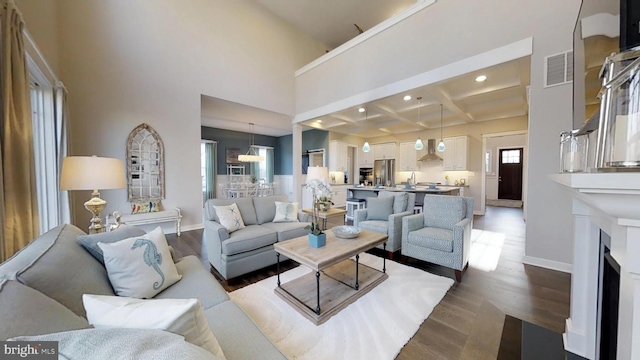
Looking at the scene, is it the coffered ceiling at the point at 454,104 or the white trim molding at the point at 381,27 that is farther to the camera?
the coffered ceiling at the point at 454,104

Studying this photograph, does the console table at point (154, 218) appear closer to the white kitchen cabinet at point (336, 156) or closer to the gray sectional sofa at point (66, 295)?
the gray sectional sofa at point (66, 295)

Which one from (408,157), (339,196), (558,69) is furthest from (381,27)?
(339,196)

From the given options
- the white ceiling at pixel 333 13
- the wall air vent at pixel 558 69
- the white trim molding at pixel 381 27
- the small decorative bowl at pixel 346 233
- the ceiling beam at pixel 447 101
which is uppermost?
the white ceiling at pixel 333 13

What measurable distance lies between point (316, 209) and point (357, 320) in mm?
1121

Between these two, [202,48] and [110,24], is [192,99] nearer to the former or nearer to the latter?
[202,48]

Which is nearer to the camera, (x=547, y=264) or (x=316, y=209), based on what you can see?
(x=316, y=209)

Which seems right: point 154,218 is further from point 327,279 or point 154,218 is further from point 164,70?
point 327,279

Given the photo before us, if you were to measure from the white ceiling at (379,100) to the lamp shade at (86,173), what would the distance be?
12.0ft

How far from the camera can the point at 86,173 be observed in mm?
1884

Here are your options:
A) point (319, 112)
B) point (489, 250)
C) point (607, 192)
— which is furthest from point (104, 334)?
point (319, 112)

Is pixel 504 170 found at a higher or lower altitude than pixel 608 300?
higher

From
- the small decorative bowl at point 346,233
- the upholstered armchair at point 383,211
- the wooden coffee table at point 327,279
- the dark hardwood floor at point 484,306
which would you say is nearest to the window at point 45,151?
the dark hardwood floor at point 484,306

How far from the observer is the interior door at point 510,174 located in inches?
356

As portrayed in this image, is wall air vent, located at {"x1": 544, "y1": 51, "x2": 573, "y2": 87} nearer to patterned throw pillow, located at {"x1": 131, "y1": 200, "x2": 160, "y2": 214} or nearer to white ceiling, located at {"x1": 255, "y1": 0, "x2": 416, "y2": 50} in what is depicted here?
white ceiling, located at {"x1": 255, "y1": 0, "x2": 416, "y2": 50}
